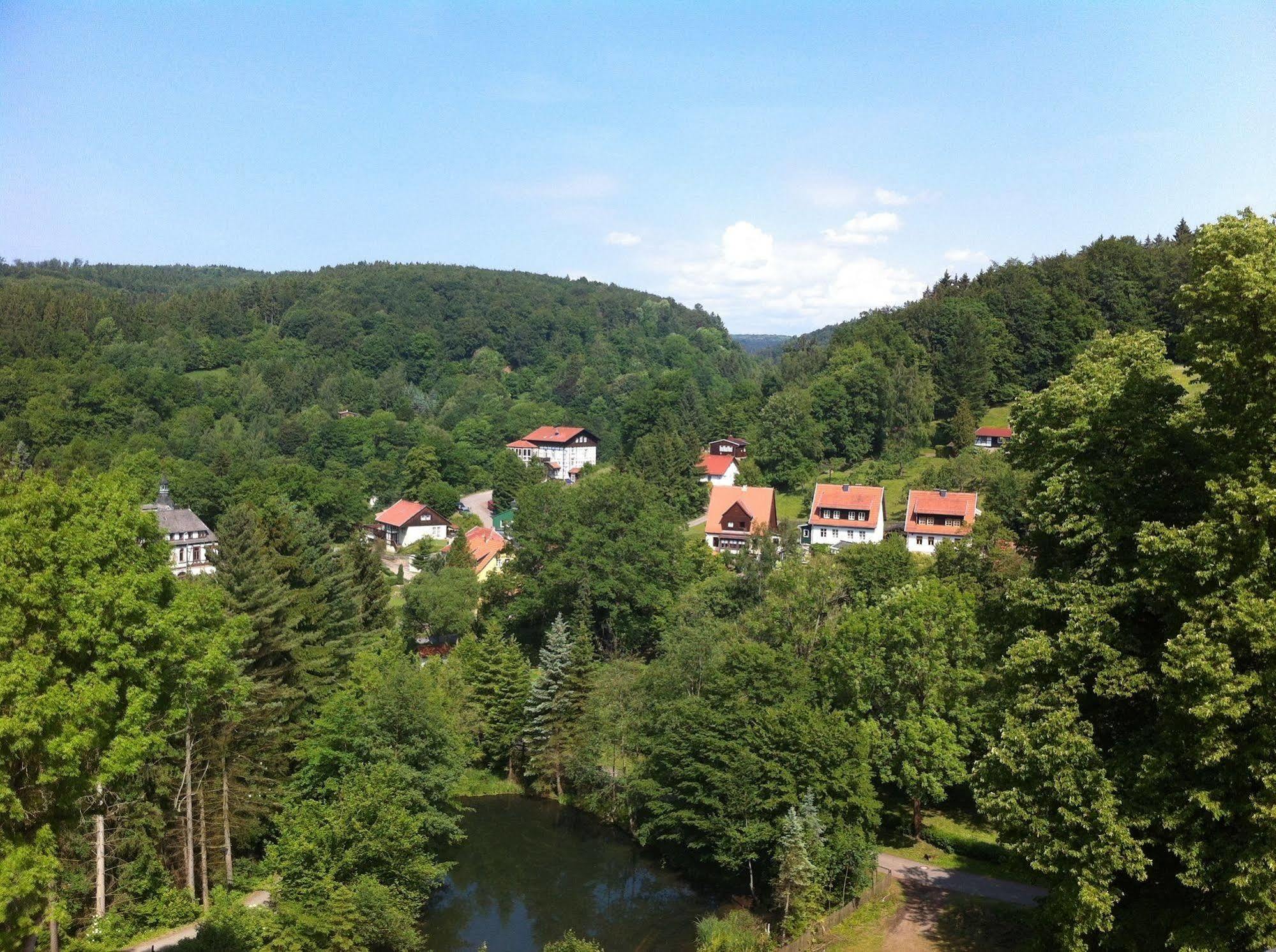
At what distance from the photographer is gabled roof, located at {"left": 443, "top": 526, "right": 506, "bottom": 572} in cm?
5997

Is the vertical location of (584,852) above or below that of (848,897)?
below

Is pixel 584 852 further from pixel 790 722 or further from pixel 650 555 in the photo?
pixel 650 555

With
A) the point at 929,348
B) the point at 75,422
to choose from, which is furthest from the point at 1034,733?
the point at 75,422

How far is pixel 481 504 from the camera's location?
9150 centimetres

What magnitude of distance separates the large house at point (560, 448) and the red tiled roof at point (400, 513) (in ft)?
91.1

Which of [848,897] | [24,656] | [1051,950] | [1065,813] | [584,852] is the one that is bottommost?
[584,852]

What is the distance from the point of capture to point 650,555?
40.9 meters

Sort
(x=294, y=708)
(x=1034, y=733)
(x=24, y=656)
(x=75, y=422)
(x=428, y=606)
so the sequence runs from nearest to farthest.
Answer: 1. (x=24, y=656)
2. (x=1034, y=733)
3. (x=294, y=708)
4. (x=428, y=606)
5. (x=75, y=422)

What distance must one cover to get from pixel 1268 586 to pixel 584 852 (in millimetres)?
21964

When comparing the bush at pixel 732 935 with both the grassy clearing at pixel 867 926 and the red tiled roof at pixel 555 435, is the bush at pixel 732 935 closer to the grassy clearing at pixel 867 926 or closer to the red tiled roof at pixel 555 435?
the grassy clearing at pixel 867 926

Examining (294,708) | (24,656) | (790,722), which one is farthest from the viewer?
(294,708)

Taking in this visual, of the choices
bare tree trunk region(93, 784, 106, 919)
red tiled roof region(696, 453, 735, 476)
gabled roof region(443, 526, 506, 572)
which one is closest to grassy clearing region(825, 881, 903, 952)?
bare tree trunk region(93, 784, 106, 919)

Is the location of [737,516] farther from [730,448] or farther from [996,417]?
[996,417]

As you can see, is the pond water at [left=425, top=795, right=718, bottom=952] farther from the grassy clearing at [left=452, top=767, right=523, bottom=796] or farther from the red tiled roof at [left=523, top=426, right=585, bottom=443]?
the red tiled roof at [left=523, top=426, right=585, bottom=443]
